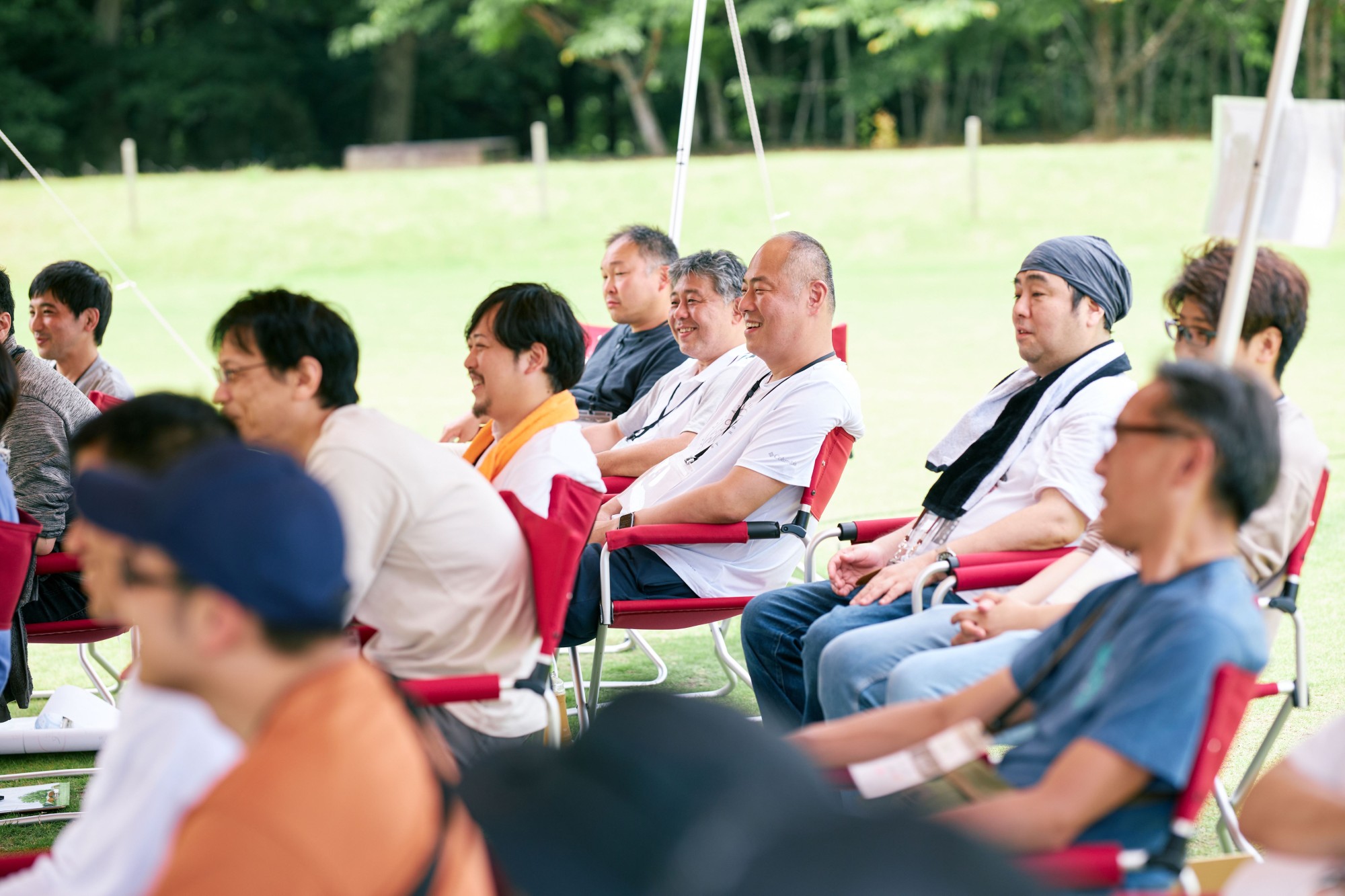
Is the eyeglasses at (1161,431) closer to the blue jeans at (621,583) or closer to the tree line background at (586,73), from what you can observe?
the blue jeans at (621,583)

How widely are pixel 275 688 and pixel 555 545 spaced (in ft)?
4.00

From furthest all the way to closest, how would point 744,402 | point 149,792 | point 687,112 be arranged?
point 687,112 → point 744,402 → point 149,792

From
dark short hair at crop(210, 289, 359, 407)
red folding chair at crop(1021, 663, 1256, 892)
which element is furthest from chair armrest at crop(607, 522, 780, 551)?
red folding chair at crop(1021, 663, 1256, 892)

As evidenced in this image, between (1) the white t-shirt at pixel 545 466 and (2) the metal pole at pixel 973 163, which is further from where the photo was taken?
(2) the metal pole at pixel 973 163

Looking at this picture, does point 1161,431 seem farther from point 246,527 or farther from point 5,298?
point 5,298

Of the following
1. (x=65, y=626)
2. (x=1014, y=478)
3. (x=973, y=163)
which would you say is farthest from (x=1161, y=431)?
(x=973, y=163)

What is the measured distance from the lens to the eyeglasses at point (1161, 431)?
182 centimetres

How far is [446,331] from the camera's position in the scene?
537 inches

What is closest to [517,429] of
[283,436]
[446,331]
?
[283,436]

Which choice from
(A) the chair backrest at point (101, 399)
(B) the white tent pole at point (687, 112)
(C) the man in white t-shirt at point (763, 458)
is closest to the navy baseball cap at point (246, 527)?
(C) the man in white t-shirt at point (763, 458)

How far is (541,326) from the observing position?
2.98 meters

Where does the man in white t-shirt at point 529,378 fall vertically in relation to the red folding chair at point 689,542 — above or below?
above

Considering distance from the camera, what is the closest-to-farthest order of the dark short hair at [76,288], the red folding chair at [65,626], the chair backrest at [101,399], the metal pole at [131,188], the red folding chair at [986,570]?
the red folding chair at [986,570] → the red folding chair at [65,626] → the chair backrest at [101,399] → the dark short hair at [76,288] → the metal pole at [131,188]

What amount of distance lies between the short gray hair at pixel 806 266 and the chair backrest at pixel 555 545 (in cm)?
144
